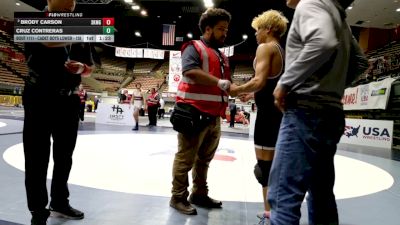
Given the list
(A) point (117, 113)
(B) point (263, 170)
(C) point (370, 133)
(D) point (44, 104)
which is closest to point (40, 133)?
(D) point (44, 104)

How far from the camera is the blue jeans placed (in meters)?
1.14

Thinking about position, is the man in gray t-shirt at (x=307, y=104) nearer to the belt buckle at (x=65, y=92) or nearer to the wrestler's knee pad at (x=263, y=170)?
the wrestler's knee pad at (x=263, y=170)

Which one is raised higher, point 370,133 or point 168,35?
point 168,35

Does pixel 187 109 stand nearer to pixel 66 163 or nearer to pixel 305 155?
pixel 66 163

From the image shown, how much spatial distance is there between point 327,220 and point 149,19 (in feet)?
62.8

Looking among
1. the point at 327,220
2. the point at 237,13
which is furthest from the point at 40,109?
the point at 237,13

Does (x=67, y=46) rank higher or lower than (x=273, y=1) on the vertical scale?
lower

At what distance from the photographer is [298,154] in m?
1.14

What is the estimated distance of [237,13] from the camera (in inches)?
599

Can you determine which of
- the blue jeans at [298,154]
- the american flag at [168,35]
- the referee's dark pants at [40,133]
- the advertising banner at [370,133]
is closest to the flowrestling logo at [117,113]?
the american flag at [168,35]

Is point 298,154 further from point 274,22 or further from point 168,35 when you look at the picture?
point 168,35
